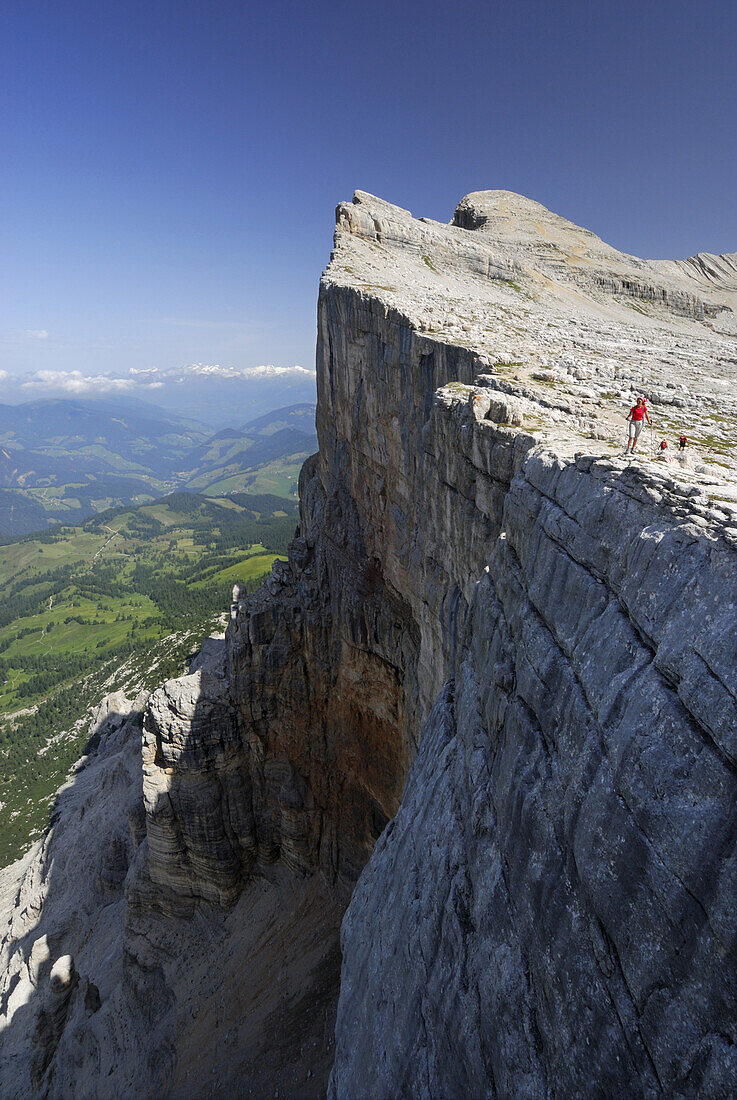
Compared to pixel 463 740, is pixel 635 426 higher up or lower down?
higher up

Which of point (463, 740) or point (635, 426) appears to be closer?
point (635, 426)

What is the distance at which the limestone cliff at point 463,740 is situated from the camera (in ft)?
22.2

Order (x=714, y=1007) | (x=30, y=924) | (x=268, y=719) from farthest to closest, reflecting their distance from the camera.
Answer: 1. (x=30, y=924)
2. (x=268, y=719)
3. (x=714, y=1007)

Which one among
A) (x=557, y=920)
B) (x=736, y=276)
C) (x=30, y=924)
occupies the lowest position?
(x=30, y=924)

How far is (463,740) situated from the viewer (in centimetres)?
1375

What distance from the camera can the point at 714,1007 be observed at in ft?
18.7

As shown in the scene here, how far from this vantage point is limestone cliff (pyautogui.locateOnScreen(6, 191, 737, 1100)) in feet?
22.2

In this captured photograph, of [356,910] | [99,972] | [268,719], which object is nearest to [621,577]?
[356,910]

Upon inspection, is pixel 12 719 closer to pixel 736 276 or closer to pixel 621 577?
pixel 621 577

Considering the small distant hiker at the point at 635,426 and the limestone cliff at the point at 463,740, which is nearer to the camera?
the limestone cliff at the point at 463,740

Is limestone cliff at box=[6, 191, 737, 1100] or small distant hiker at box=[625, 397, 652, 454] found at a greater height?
small distant hiker at box=[625, 397, 652, 454]

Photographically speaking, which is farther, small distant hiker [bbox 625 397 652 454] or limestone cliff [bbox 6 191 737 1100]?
small distant hiker [bbox 625 397 652 454]

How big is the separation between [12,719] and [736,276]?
166195 mm

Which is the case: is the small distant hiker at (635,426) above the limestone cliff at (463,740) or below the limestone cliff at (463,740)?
above
